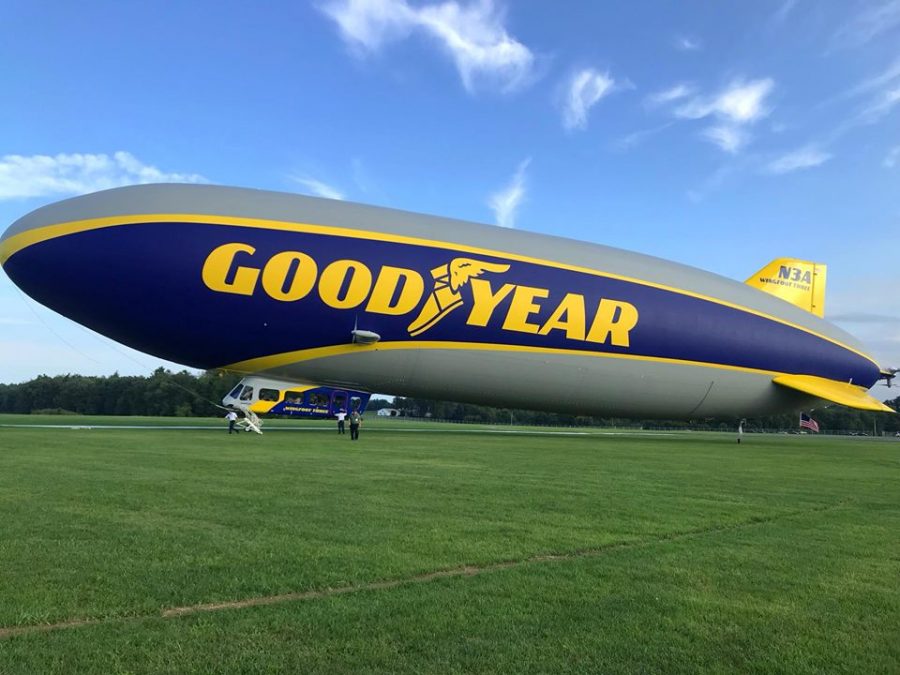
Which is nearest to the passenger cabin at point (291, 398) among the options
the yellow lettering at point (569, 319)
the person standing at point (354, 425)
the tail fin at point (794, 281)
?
the person standing at point (354, 425)

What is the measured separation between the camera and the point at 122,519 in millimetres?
7270

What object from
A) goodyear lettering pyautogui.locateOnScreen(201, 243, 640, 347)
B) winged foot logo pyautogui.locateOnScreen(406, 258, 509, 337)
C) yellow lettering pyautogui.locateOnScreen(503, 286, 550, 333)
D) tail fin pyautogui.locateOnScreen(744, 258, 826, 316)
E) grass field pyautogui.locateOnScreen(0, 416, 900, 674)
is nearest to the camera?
grass field pyautogui.locateOnScreen(0, 416, 900, 674)

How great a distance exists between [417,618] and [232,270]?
16417 millimetres

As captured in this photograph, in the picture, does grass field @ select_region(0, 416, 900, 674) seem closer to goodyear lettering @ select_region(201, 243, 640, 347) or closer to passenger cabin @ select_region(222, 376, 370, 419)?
goodyear lettering @ select_region(201, 243, 640, 347)

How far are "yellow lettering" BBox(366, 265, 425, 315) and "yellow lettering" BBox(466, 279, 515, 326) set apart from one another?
6.07 ft

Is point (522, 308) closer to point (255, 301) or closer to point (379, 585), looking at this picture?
point (255, 301)

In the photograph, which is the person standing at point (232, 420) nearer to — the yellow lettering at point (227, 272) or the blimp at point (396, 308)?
the blimp at point (396, 308)

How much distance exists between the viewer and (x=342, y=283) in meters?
20.0

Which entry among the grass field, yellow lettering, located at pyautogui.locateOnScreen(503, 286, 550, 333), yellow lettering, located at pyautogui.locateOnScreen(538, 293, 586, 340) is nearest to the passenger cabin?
yellow lettering, located at pyautogui.locateOnScreen(503, 286, 550, 333)

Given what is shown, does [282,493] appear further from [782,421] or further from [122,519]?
[782,421]

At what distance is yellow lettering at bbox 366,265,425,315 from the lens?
20406 mm

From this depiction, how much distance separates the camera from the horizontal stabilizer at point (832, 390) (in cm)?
2684

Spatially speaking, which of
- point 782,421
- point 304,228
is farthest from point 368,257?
point 782,421

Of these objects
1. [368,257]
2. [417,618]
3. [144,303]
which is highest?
[368,257]
